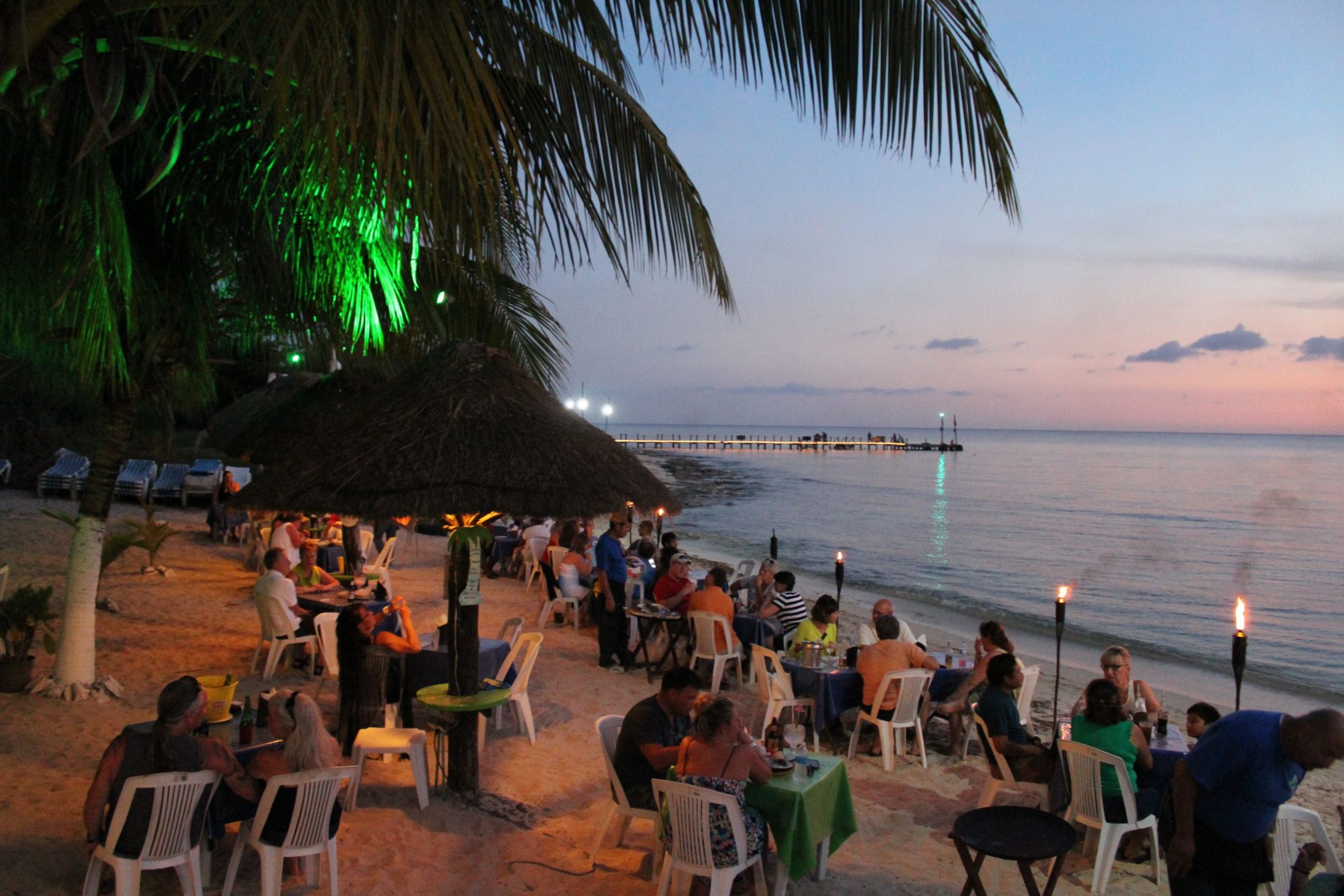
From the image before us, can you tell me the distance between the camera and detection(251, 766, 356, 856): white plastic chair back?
4086 mm

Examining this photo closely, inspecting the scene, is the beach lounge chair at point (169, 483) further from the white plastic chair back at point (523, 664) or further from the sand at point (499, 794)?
the white plastic chair back at point (523, 664)

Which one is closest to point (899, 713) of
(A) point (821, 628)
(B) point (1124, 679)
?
(A) point (821, 628)

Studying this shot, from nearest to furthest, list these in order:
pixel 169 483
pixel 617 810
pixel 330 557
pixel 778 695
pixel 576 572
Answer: pixel 617 810, pixel 778 695, pixel 576 572, pixel 330 557, pixel 169 483

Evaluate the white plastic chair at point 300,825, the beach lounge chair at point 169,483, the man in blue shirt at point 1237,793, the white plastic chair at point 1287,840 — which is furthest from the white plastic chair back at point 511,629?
the beach lounge chair at point 169,483

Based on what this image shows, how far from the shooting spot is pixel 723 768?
4203 millimetres

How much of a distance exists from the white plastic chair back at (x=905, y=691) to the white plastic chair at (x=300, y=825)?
13.5 feet

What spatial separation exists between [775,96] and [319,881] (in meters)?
4.38

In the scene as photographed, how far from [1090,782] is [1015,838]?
4.57 ft

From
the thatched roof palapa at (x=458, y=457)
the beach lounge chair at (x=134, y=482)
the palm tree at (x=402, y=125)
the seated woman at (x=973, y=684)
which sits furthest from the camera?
the beach lounge chair at (x=134, y=482)

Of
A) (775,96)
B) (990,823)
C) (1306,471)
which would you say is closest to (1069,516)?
(990,823)

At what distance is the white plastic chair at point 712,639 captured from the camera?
8.50 metres

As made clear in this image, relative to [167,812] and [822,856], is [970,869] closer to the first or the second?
[822,856]

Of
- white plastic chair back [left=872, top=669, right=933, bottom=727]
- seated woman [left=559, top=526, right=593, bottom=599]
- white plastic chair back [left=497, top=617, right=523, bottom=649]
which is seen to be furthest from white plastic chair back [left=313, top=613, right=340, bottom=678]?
white plastic chair back [left=872, top=669, right=933, bottom=727]

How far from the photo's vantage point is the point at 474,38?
2336mm
